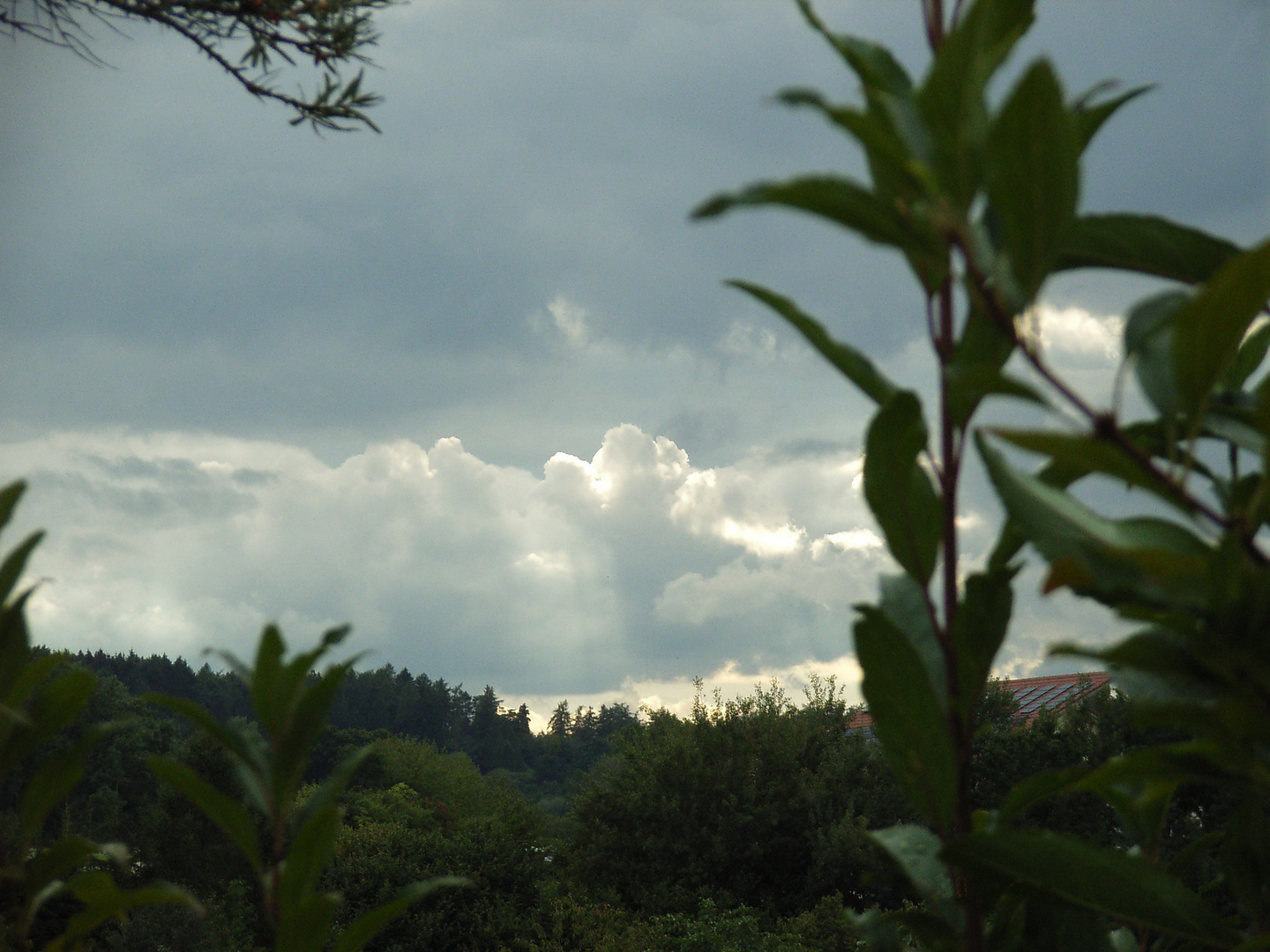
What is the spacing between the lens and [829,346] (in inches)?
38.5

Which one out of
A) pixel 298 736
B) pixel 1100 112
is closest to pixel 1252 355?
pixel 1100 112

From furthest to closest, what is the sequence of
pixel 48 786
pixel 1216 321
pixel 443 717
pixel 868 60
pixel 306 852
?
1. pixel 443 717
2. pixel 48 786
3. pixel 306 852
4. pixel 868 60
5. pixel 1216 321

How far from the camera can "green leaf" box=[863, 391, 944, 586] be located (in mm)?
914

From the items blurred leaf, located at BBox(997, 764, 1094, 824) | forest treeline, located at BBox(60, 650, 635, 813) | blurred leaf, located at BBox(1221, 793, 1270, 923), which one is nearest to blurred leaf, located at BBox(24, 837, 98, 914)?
blurred leaf, located at BBox(997, 764, 1094, 824)

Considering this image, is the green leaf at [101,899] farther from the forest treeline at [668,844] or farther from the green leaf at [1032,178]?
the forest treeline at [668,844]

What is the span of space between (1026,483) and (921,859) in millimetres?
452

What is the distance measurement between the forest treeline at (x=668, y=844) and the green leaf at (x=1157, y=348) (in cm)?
1279

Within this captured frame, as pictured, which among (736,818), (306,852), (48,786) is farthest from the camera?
(736,818)

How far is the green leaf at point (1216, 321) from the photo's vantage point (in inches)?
27.0

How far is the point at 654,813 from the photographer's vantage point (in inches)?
747

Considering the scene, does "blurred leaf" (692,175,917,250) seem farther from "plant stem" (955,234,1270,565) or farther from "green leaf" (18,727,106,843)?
"green leaf" (18,727,106,843)

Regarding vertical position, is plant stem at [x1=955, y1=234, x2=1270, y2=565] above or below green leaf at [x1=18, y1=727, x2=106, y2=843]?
above

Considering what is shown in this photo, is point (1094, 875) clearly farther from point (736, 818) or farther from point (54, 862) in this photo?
point (736, 818)

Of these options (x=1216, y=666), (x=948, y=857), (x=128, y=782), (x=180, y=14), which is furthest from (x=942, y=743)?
(x=128, y=782)
